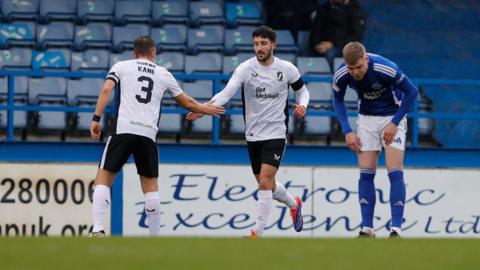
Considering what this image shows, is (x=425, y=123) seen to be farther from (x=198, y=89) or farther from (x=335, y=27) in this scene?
(x=198, y=89)

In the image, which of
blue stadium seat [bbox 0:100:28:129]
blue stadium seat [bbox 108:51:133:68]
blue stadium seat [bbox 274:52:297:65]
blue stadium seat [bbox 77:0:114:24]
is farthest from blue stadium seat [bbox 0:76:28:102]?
blue stadium seat [bbox 274:52:297:65]

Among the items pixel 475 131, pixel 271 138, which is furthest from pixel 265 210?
pixel 475 131

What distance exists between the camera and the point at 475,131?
19.4m

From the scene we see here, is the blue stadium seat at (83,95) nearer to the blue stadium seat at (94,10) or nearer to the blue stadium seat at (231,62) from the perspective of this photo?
the blue stadium seat at (231,62)

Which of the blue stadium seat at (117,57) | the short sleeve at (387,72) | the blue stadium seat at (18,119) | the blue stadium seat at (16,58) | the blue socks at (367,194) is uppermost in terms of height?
the short sleeve at (387,72)

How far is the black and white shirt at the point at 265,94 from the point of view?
14586 mm

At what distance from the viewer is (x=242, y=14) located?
68.6ft

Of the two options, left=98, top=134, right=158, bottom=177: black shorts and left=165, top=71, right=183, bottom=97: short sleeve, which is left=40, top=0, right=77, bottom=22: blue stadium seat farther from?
left=98, top=134, right=158, bottom=177: black shorts

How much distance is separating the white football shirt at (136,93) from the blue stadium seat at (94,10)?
6.67 m

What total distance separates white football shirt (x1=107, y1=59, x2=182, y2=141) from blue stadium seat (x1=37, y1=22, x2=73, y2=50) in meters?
5.90

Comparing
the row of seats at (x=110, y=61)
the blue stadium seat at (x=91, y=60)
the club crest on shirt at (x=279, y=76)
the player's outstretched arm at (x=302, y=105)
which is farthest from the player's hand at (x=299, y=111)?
the blue stadium seat at (x=91, y=60)

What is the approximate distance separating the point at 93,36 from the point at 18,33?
96cm

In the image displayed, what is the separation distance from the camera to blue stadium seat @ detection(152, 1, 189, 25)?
20.5 m

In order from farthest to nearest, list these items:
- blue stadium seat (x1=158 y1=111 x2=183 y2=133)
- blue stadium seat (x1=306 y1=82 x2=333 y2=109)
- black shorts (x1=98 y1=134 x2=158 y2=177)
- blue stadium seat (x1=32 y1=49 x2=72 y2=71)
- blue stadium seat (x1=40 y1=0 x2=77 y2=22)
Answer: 1. blue stadium seat (x1=40 y1=0 x2=77 y2=22)
2. blue stadium seat (x1=32 y1=49 x2=72 y2=71)
3. blue stadium seat (x1=306 y1=82 x2=333 y2=109)
4. blue stadium seat (x1=158 y1=111 x2=183 y2=133)
5. black shorts (x1=98 y1=134 x2=158 y2=177)
